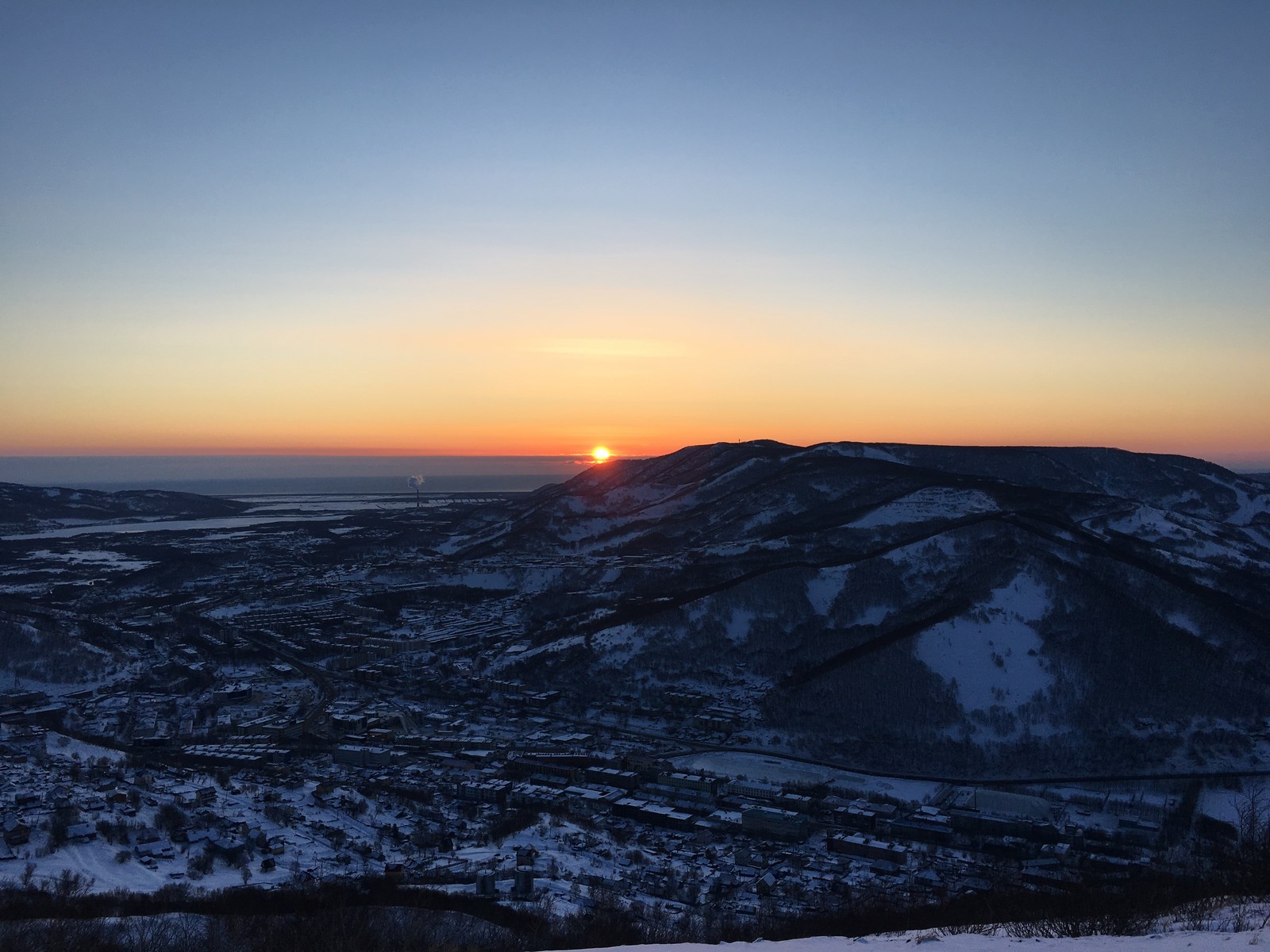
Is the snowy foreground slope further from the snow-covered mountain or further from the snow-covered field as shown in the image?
the snow-covered mountain

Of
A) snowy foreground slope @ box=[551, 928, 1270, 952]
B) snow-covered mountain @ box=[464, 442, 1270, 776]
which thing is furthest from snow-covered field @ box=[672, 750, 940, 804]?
snowy foreground slope @ box=[551, 928, 1270, 952]

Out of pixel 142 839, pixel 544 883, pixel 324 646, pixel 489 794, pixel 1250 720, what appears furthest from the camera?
pixel 324 646

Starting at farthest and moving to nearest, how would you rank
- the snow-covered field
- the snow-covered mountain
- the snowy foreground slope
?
the snow-covered mountain → the snow-covered field → the snowy foreground slope

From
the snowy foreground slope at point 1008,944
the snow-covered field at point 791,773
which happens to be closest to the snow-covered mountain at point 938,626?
the snow-covered field at point 791,773

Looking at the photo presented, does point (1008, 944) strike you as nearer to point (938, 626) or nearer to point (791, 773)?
point (791, 773)

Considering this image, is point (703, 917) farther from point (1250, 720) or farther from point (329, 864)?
point (1250, 720)

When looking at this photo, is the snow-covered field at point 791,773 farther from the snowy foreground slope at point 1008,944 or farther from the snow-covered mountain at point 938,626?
the snowy foreground slope at point 1008,944

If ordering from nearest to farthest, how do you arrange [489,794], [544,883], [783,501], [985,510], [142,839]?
1. [544,883]
2. [142,839]
3. [489,794]
4. [985,510]
5. [783,501]

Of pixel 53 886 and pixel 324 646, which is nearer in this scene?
pixel 53 886

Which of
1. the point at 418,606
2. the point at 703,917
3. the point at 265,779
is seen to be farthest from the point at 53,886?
the point at 418,606
